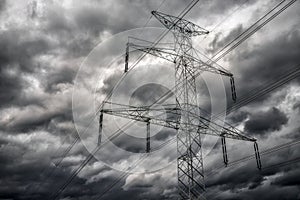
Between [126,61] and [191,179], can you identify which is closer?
[191,179]

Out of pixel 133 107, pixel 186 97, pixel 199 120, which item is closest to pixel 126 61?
pixel 133 107

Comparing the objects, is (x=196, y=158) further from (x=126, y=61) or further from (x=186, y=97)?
(x=126, y=61)

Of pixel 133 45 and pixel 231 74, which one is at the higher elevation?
pixel 133 45

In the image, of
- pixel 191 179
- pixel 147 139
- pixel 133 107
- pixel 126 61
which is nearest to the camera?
pixel 191 179

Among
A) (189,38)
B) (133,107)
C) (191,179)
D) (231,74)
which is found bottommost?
(191,179)

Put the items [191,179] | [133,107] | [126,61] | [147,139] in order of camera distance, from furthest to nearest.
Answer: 1. [147,139]
2. [133,107]
3. [126,61]
4. [191,179]

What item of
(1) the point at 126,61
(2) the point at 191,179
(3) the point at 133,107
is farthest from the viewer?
(3) the point at 133,107

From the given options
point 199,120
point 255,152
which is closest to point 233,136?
point 255,152

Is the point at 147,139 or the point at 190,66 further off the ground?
the point at 190,66

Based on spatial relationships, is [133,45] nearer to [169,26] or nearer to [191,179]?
[169,26]
